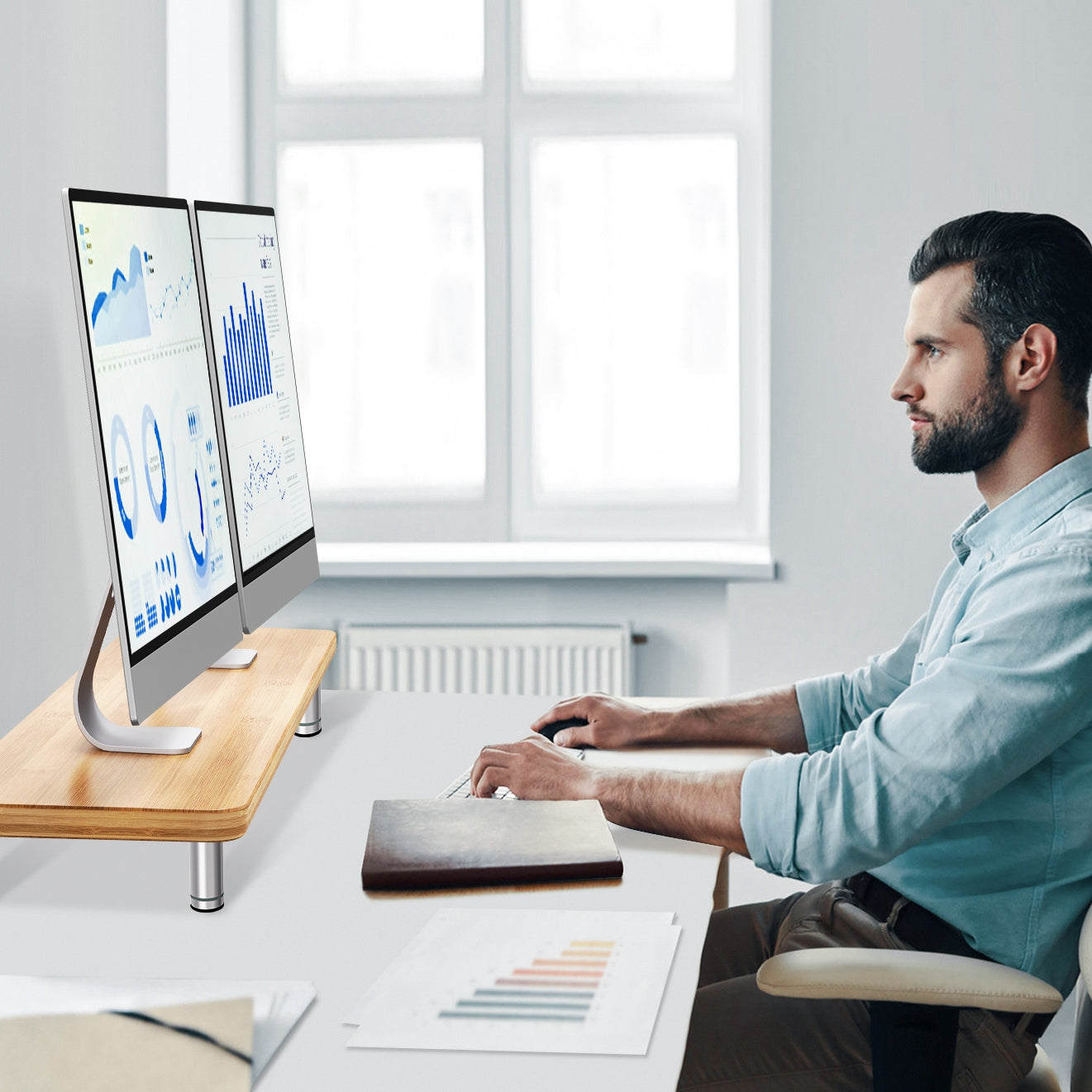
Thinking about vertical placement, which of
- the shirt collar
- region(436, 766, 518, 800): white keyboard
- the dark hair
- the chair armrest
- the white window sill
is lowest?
the chair armrest

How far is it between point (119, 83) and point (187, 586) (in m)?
1.68

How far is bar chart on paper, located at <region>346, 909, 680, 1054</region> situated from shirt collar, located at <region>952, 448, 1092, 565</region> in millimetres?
599

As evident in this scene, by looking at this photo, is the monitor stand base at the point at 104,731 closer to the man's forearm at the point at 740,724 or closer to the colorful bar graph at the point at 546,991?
the colorful bar graph at the point at 546,991

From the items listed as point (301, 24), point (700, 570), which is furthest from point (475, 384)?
point (301, 24)

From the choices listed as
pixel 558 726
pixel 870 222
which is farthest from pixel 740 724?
pixel 870 222

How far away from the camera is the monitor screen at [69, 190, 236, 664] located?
3.65ft

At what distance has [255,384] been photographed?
5.33 ft

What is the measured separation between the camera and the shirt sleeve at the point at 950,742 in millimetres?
1238

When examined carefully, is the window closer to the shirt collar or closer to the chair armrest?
the shirt collar

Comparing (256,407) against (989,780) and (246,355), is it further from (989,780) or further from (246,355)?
(989,780)

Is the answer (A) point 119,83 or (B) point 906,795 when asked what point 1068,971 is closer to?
(B) point 906,795

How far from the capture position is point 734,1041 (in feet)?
4.31

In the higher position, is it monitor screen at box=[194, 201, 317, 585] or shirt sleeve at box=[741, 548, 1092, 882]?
monitor screen at box=[194, 201, 317, 585]

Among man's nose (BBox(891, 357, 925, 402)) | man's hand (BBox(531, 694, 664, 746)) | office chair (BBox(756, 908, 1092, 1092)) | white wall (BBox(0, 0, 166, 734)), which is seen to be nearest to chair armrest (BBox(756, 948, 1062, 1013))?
office chair (BBox(756, 908, 1092, 1092))
